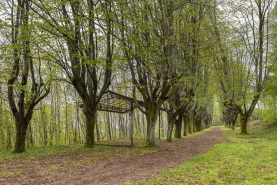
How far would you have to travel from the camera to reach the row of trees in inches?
364

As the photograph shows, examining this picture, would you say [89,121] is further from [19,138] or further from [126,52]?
[126,52]

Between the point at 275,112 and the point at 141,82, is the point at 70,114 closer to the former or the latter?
the point at 141,82

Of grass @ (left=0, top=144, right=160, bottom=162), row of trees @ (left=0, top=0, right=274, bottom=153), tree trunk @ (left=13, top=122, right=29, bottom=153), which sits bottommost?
grass @ (left=0, top=144, right=160, bottom=162)

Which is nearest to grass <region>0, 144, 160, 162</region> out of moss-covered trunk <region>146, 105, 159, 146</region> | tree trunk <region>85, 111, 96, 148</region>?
tree trunk <region>85, 111, 96, 148</region>

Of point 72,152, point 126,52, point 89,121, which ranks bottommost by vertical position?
point 72,152

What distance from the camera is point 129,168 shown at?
694 cm

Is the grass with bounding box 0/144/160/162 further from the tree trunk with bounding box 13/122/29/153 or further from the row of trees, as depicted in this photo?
the row of trees

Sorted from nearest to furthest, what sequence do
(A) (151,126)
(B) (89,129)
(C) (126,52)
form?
(C) (126,52) < (B) (89,129) < (A) (151,126)

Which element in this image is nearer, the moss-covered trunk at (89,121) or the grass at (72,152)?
the grass at (72,152)

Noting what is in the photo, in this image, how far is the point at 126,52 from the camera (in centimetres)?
1091

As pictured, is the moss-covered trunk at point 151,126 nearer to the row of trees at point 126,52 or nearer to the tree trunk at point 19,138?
the row of trees at point 126,52

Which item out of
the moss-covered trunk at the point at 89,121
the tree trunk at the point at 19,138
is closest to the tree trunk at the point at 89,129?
the moss-covered trunk at the point at 89,121

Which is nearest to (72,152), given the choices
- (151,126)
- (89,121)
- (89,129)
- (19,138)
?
(89,129)

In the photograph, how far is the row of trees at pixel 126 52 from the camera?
30.3ft
